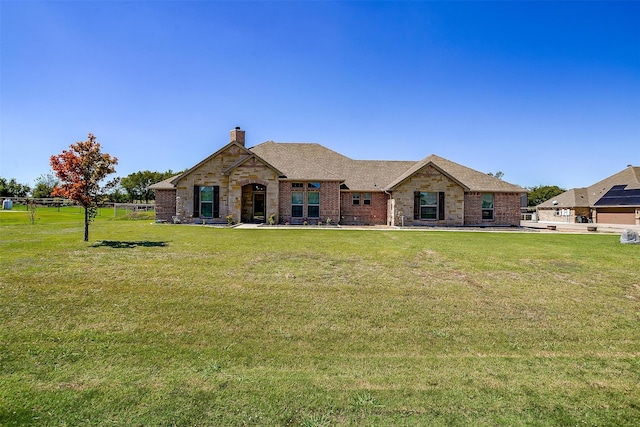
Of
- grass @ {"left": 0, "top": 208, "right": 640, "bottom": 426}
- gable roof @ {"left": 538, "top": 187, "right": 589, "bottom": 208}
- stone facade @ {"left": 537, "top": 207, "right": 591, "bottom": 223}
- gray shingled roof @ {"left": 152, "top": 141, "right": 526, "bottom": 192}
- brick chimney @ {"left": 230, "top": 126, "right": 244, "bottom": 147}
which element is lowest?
grass @ {"left": 0, "top": 208, "right": 640, "bottom": 426}

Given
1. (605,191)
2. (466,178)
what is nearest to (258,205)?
(466,178)

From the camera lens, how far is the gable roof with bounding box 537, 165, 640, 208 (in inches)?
1587

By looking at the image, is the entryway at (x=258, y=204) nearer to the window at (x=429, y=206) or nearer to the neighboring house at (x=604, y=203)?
the window at (x=429, y=206)

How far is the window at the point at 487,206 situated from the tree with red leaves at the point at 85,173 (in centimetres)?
2526

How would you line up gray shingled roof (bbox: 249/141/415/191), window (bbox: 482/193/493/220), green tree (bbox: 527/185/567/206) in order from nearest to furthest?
gray shingled roof (bbox: 249/141/415/191) → window (bbox: 482/193/493/220) → green tree (bbox: 527/185/567/206)

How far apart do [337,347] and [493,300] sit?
4.35 m

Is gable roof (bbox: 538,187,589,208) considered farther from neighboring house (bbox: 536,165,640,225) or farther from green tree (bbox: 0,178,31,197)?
green tree (bbox: 0,178,31,197)

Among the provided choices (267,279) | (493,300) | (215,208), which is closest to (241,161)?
(215,208)

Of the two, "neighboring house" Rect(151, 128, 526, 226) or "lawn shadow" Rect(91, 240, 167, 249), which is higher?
"neighboring house" Rect(151, 128, 526, 226)

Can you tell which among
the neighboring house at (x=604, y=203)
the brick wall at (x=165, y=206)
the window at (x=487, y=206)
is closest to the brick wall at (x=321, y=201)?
the brick wall at (x=165, y=206)

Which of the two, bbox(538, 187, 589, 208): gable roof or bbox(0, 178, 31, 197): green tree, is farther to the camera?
bbox(0, 178, 31, 197): green tree

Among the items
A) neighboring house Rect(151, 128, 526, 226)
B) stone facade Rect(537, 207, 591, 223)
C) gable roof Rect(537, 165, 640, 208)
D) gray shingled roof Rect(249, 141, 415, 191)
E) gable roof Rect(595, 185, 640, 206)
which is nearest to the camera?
neighboring house Rect(151, 128, 526, 226)

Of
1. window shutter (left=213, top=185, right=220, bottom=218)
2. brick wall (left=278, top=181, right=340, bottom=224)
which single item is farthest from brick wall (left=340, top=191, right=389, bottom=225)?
window shutter (left=213, top=185, right=220, bottom=218)

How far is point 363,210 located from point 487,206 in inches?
388
